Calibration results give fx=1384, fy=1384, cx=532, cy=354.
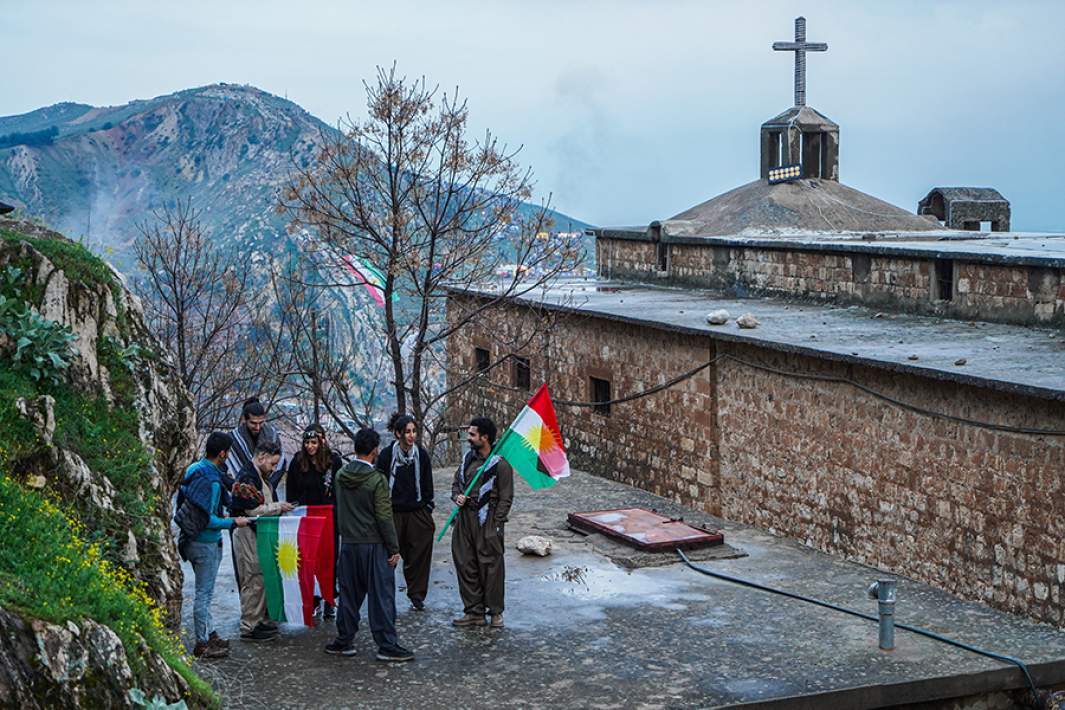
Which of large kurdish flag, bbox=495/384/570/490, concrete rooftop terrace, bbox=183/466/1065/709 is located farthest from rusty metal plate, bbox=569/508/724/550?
large kurdish flag, bbox=495/384/570/490

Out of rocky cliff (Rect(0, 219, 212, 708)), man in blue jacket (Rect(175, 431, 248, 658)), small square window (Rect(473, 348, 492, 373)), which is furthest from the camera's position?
small square window (Rect(473, 348, 492, 373))

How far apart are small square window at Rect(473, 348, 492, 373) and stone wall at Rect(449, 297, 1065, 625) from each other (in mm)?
2803

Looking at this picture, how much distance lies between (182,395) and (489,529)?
2.78 m

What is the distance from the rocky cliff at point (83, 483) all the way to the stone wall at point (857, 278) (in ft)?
32.8

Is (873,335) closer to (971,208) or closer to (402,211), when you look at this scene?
(402,211)

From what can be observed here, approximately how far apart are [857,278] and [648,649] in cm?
1028

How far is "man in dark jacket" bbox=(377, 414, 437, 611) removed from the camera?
11412 mm

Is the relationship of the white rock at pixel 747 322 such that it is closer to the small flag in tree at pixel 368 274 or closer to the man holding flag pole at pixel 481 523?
the small flag in tree at pixel 368 274

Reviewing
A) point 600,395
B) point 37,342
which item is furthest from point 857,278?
point 37,342

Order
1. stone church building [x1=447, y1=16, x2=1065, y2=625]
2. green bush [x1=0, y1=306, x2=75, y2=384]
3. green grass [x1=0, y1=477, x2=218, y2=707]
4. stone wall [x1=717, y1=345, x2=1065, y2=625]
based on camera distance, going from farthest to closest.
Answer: stone church building [x1=447, y1=16, x2=1065, y2=625] → stone wall [x1=717, y1=345, x2=1065, y2=625] → green bush [x1=0, y1=306, x2=75, y2=384] → green grass [x1=0, y1=477, x2=218, y2=707]

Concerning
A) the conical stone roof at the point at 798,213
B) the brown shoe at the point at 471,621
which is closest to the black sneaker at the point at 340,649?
the brown shoe at the point at 471,621

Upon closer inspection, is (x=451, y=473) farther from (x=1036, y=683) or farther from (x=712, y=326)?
(x=1036, y=683)

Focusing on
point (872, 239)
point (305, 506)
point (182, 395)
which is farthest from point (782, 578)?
point (872, 239)

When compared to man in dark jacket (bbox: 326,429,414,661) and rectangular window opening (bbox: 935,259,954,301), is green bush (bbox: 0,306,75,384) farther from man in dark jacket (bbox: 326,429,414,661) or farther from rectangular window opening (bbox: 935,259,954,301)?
rectangular window opening (bbox: 935,259,954,301)
